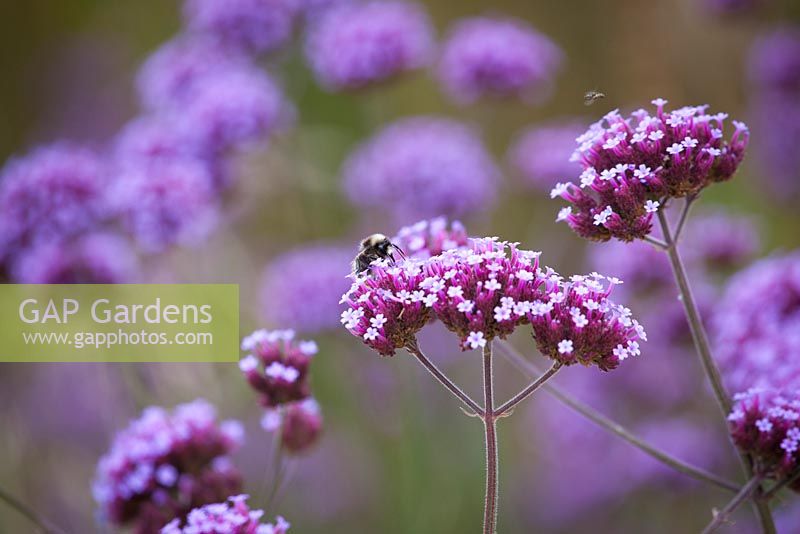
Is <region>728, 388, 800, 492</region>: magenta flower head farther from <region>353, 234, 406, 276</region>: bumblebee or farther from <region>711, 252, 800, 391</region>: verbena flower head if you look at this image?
<region>353, 234, 406, 276</region>: bumblebee

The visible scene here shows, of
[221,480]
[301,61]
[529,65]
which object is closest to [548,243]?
[529,65]

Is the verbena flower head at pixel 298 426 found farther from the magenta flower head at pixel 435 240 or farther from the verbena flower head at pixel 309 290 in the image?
the verbena flower head at pixel 309 290

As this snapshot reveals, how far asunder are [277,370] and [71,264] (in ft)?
4.03

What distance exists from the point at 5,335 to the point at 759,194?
347 centimetres

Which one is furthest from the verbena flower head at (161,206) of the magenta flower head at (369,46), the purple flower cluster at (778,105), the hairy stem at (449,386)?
the purple flower cluster at (778,105)

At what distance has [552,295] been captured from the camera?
148cm

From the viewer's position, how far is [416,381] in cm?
312

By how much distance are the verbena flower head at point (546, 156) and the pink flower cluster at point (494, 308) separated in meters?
1.56

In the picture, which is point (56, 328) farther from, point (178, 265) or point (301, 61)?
point (301, 61)

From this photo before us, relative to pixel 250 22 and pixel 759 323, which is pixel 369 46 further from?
pixel 759 323

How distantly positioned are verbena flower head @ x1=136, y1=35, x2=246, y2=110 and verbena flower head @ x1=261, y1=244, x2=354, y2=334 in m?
0.88

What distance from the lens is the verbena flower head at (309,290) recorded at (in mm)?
3010

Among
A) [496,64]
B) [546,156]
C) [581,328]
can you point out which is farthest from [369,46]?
[581,328]

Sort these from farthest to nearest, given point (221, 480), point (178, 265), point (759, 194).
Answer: point (759, 194)
point (178, 265)
point (221, 480)
